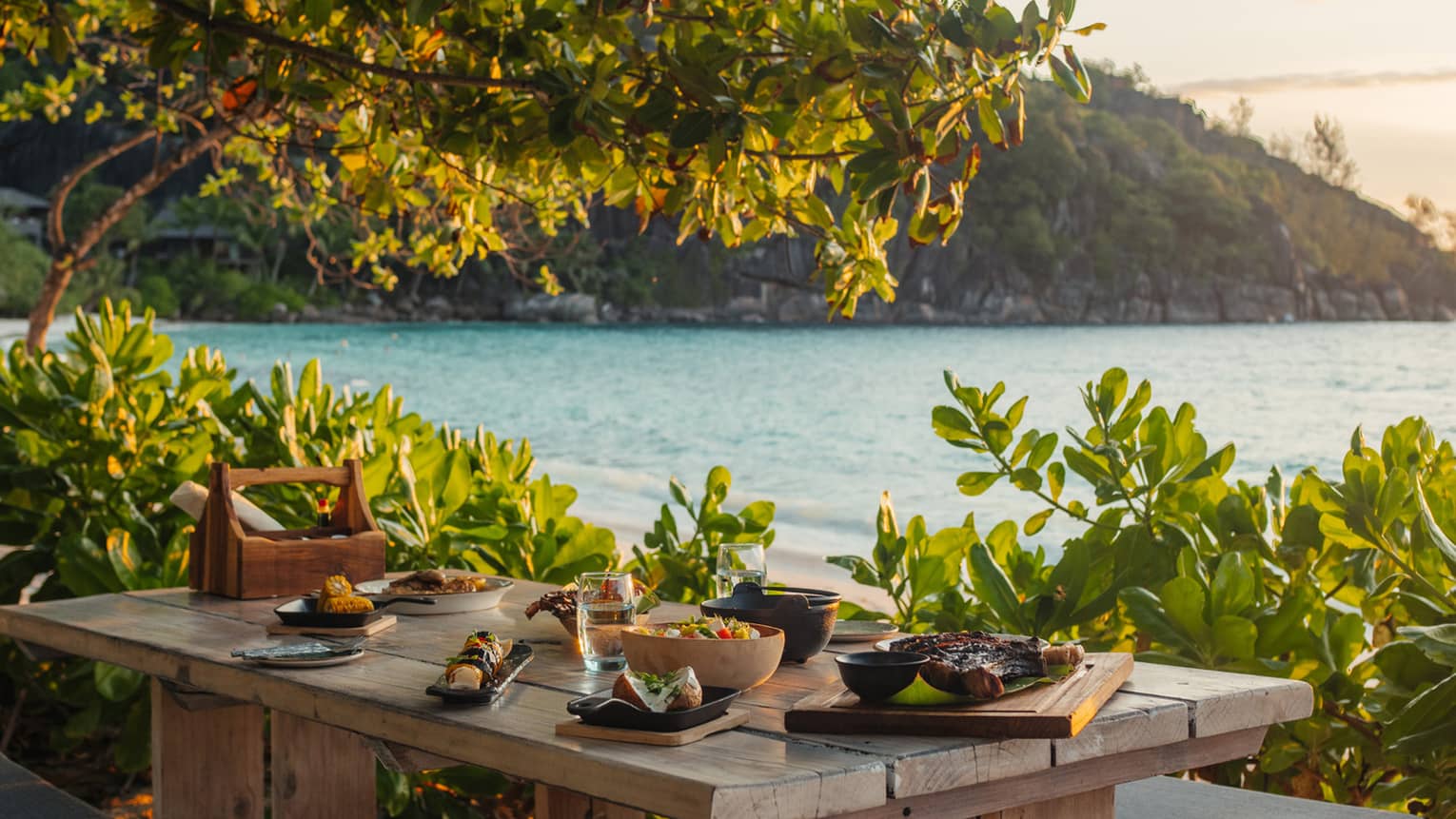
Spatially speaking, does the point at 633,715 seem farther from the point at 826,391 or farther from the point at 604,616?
the point at 826,391

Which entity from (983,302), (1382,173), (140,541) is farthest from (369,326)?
(140,541)

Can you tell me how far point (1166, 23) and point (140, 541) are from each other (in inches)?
1744

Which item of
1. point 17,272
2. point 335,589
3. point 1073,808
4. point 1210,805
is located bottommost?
point 1210,805

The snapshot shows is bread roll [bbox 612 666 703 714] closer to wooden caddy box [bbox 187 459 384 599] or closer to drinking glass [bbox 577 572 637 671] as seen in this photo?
drinking glass [bbox 577 572 637 671]

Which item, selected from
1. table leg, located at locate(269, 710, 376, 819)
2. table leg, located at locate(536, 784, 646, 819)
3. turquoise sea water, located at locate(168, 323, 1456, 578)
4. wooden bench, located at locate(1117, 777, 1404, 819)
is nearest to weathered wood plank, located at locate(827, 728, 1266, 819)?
wooden bench, located at locate(1117, 777, 1404, 819)

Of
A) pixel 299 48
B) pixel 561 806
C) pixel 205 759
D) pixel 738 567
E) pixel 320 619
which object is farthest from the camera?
pixel 299 48

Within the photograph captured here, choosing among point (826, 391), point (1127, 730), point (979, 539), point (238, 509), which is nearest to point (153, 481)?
point (238, 509)

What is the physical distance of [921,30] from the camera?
6.68 feet

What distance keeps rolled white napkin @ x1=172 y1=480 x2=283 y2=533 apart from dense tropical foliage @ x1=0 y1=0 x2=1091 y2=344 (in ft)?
2.45

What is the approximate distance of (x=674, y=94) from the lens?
7.25 feet

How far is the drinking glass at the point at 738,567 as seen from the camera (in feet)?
6.05

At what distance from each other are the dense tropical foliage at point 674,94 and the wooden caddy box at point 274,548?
731mm

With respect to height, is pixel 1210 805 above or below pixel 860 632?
below

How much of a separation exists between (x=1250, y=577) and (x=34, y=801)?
2090 millimetres
